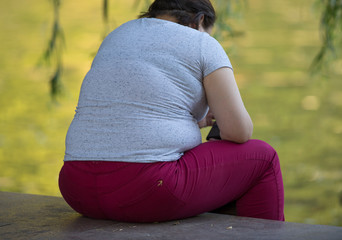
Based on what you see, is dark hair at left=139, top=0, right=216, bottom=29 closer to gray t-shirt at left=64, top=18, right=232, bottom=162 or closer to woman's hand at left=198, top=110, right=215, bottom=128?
gray t-shirt at left=64, top=18, right=232, bottom=162

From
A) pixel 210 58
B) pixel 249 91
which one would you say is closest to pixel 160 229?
pixel 210 58

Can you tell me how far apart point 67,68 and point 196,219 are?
19.7ft

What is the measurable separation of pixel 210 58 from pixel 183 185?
34cm

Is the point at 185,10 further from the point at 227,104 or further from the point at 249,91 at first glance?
the point at 249,91

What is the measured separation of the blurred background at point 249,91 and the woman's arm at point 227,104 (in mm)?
1226

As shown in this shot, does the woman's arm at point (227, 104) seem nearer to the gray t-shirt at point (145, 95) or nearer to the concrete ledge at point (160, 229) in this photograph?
the gray t-shirt at point (145, 95)

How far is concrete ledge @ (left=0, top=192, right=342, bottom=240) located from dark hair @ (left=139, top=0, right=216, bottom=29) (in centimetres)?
57

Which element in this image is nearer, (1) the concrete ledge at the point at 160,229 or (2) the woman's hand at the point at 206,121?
(1) the concrete ledge at the point at 160,229

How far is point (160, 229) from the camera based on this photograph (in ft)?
5.27

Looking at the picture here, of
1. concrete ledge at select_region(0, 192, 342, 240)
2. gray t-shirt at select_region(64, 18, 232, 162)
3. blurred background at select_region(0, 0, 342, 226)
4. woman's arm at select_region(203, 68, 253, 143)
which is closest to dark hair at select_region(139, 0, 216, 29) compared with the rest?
gray t-shirt at select_region(64, 18, 232, 162)

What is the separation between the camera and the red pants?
61.9 inches

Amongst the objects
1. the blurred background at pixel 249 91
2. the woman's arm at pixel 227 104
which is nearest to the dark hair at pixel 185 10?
the woman's arm at pixel 227 104

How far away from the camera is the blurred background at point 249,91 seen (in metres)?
4.32

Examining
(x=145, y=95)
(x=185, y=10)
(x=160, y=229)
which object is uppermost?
(x=185, y=10)
